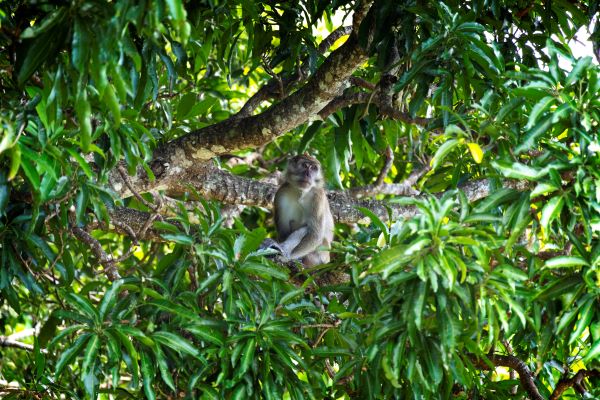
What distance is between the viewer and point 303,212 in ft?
23.8

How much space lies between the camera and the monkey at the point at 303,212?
7.05m

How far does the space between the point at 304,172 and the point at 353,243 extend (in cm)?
325

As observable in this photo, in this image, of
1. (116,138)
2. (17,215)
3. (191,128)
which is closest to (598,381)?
(116,138)

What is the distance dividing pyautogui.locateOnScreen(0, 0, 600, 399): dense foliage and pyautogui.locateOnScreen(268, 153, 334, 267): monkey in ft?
8.13

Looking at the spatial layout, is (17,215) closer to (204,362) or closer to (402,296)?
(204,362)

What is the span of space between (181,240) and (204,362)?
554 millimetres

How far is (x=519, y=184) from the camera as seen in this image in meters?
5.28

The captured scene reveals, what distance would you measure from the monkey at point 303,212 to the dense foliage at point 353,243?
2.48 m

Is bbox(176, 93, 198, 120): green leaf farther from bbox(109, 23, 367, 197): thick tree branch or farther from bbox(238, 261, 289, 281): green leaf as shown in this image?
bbox(238, 261, 289, 281): green leaf

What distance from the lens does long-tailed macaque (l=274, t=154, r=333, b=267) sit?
7.05m

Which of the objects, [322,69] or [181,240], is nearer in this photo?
[181,240]

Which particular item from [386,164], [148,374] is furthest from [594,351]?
[386,164]

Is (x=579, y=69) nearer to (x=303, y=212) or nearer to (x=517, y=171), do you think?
(x=517, y=171)

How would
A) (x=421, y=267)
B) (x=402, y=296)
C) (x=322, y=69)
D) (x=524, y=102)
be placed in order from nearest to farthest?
(x=421, y=267) < (x=402, y=296) < (x=524, y=102) < (x=322, y=69)
